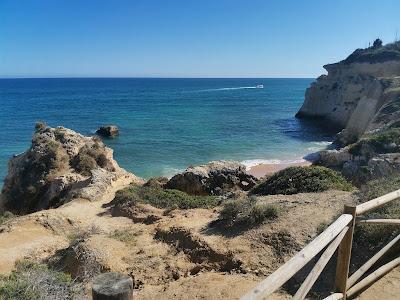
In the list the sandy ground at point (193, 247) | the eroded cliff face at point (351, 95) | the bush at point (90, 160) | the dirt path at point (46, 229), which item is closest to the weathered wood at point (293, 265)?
the sandy ground at point (193, 247)

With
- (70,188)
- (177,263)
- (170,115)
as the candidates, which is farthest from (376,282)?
(170,115)

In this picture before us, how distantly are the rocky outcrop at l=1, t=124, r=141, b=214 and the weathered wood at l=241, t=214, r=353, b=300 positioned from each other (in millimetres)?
15470

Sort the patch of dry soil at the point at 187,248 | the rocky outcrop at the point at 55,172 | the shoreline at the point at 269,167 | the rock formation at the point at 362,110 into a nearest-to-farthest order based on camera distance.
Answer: the patch of dry soil at the point at 187,248 → the rocky outcrop at the point at 55,172 → the rock formation at the point at 362,110 → the shoreline at the point at 269,167

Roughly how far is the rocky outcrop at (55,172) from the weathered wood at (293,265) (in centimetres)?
1547

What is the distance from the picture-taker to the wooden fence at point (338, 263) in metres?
3.46

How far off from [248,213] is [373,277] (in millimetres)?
4831

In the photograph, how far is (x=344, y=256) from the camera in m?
5.05

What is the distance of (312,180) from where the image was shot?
1459 cm

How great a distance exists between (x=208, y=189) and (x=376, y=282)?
13903 millimetres

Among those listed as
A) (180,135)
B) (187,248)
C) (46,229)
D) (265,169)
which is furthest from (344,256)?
(180,135)

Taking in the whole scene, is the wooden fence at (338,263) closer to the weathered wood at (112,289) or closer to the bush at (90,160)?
the weathered wood at (112,289)

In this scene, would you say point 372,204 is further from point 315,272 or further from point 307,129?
point 307,129

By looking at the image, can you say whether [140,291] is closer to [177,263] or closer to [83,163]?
[177,263]

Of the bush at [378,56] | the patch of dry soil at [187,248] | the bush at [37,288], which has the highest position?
the bush at [378,56]
